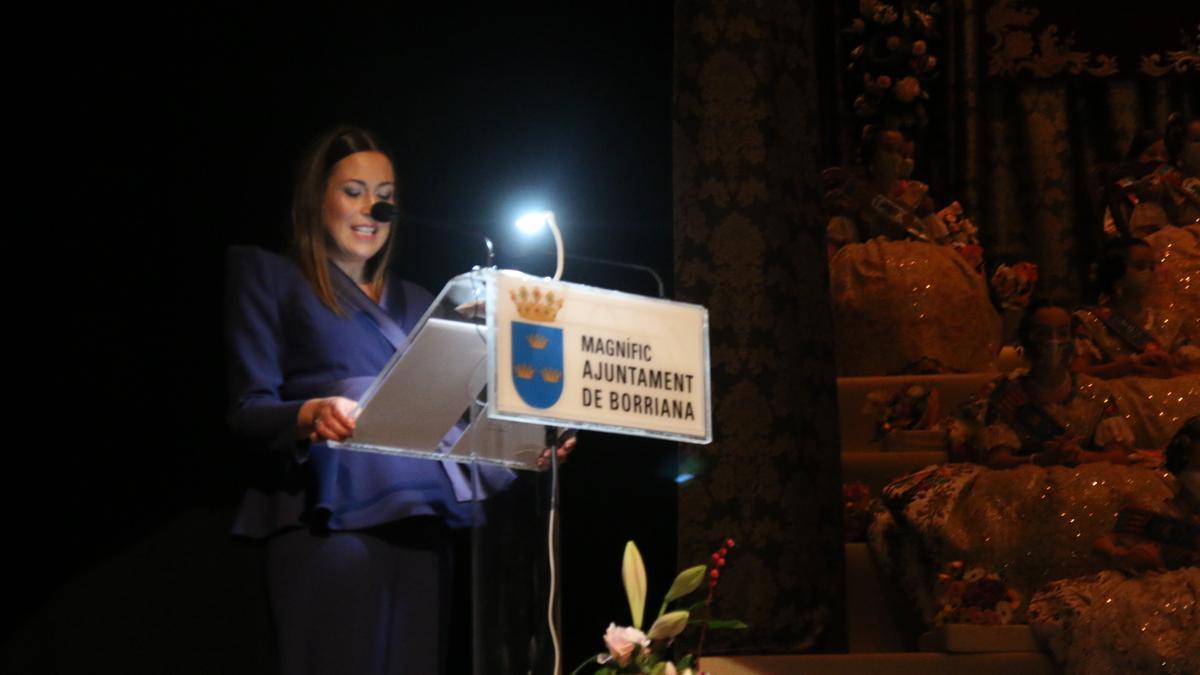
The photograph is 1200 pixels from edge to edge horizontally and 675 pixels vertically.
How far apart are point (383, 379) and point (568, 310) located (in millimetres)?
286

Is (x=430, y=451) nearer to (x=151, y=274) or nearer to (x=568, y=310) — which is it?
(x=568, y=310)

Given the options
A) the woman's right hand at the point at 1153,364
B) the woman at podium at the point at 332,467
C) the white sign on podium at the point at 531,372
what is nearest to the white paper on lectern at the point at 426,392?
the white sign on podium at the point at 531,372

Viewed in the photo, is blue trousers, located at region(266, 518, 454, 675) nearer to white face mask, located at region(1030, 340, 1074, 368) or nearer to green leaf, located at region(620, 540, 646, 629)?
green leaf, located at region(620, 540, 646, 629)

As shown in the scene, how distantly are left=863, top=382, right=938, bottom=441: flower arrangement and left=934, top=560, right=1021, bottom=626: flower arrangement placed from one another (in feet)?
3.73

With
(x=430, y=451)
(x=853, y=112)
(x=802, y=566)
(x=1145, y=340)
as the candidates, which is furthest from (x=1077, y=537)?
(x=853, y=112)

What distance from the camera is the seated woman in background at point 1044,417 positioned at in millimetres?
4328

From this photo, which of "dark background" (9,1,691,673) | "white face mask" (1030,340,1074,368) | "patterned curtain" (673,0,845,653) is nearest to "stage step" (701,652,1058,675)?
"patterned curtain" (673,0,845,653)

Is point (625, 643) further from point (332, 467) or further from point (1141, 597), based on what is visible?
point (1141, 597)

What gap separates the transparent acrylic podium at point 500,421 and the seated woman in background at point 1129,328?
2.95 m

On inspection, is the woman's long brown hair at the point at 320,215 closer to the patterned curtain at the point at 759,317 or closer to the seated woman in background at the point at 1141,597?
the patterned curtain at the point at 759,317

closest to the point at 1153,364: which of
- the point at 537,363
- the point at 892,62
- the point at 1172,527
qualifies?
the point at 1172,527

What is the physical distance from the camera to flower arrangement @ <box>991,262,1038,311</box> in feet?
20.0

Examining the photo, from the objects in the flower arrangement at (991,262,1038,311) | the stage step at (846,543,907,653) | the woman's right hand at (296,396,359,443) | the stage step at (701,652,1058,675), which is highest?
the flower arrangement at (991,262,1038,311)

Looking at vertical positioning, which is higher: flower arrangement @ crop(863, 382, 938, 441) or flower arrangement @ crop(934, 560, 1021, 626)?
flower arrangement @ crop(863, 382, 938, 441)
